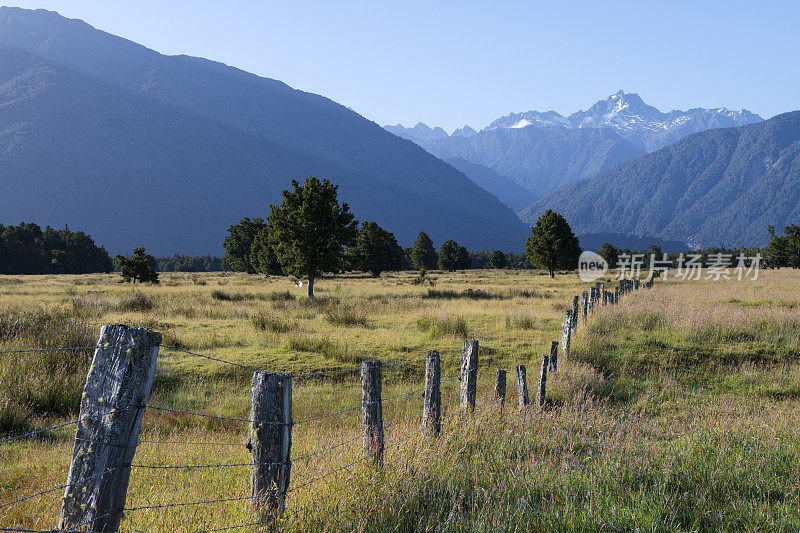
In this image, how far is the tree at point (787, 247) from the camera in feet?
222

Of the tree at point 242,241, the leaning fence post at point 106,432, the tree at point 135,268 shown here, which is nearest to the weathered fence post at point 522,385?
the leaning fence post at point 106,432

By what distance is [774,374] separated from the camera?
11.0m

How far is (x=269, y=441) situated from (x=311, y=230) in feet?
78.6

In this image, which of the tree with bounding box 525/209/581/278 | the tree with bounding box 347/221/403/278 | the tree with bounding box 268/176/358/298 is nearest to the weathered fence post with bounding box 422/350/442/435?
the tree with bounding box 268/176/358/298

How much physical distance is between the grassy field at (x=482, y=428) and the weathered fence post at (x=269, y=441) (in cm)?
25

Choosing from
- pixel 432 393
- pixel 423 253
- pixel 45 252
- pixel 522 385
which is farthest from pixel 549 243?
pixel 45 252

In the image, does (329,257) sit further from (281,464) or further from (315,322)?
(281,464)

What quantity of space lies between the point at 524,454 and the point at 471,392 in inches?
44.2

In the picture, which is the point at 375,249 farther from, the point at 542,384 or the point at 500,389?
the point at 500,389

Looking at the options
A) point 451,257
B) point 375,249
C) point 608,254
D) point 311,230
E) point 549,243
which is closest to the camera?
point 311,230

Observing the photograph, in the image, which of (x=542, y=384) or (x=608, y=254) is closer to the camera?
(x=542, y=384)

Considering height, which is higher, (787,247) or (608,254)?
(787,247)

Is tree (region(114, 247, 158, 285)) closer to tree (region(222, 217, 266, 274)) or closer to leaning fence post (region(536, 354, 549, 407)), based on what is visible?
tree (region(222, 217, 266, 274))

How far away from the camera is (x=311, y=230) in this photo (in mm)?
26781
